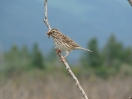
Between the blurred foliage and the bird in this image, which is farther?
the blurred foliage

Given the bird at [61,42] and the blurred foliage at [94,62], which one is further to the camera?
the blurred foliage at [94,62]

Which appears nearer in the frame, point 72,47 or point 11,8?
point 72,47

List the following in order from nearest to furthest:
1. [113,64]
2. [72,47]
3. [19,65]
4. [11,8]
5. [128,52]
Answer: [72,47] → [19,65] → [113,64] → [128,52] → [11,8]

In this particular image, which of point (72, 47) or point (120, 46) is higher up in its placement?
point (120, 46)

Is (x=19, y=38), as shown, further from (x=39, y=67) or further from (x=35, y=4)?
(x=39, y=67)

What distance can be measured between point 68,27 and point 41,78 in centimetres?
15000

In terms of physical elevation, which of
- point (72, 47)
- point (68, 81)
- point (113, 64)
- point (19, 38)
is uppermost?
point (19, 38)

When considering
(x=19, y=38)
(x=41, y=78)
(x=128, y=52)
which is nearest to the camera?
(x=41, y=78)

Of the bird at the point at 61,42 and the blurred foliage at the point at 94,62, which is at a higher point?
the blurred foliage at the point at 94,62

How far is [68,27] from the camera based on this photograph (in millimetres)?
196625

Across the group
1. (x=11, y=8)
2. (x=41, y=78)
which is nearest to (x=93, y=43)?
(x=41, y=78)

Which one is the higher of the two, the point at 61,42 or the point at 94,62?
the point at 94,62

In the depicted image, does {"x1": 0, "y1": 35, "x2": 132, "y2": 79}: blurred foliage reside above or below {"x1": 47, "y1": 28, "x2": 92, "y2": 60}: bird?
above

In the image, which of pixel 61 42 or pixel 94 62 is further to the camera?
pixel 94 62
